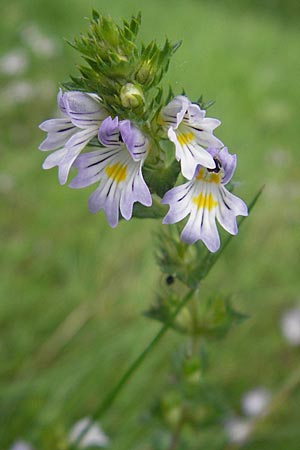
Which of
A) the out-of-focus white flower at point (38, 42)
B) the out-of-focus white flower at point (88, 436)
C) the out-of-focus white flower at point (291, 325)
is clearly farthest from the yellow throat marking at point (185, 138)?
the out-of-focus white flower at point (38, 42)

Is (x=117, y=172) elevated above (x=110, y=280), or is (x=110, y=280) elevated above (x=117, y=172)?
(x=110, y=280)

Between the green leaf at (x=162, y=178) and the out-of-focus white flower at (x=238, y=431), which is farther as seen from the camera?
the out-of-focus white flower at (x=238, y=431)

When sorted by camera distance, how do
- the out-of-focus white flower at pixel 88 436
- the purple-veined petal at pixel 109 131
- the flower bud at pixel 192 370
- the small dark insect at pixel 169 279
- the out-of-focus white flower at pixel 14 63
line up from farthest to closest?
1. the out-of-focus white flower at pixel 14 63
2. the out-of-focus white flower at pixel 88 436
3. the flower bud at pixel 192 370
4. the small dark insect at pixel 169 279
5. the purple-veined petal at pixel 109 131

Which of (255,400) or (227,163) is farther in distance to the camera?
(255,400)

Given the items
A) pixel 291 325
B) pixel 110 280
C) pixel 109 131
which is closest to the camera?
pixel 109 131

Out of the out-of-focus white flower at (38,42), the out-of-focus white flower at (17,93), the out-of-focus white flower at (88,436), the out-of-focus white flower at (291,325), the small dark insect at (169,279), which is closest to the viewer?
the small dark insect at (169,279)

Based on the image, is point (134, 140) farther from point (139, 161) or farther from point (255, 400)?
point (255, 400)

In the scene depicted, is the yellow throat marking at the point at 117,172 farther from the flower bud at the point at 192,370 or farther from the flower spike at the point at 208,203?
the flower bud at the point at 192,370

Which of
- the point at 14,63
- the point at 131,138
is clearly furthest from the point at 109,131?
the point at 14,63
